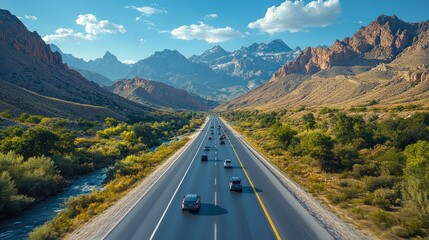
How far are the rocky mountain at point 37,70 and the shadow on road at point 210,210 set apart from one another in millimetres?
103541

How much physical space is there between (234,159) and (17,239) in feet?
97.0

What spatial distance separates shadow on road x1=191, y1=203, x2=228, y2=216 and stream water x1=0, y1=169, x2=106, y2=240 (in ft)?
39.0

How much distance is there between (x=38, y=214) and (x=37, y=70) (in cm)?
13387

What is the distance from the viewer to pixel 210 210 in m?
21.5

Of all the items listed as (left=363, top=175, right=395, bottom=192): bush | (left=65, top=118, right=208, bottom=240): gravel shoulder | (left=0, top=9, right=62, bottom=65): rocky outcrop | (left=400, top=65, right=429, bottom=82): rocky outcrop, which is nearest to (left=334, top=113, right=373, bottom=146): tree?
(left=363, top=175, right=395, bottom=192): bush

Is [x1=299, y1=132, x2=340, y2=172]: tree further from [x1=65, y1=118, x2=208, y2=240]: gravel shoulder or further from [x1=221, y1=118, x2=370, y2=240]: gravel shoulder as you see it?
[x1=65, y1=118, x2=208, y2=240]: gravel shoulder

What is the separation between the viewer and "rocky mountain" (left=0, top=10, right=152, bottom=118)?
403 ft

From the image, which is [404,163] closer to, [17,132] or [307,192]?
[307,192]

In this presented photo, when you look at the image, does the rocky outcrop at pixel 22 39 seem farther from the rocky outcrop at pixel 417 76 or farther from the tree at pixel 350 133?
the rocky outcrop at pixel 417 76

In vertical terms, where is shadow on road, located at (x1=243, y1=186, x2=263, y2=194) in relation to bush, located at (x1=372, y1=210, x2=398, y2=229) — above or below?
below

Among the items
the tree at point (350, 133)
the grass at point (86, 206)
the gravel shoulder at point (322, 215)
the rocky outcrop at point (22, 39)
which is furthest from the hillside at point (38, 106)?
the tree at point (350, 133)

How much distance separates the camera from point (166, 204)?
76.0 ft

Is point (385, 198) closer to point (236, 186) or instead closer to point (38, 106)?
point (236, 186)

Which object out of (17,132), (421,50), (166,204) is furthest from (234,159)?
(421,50)
